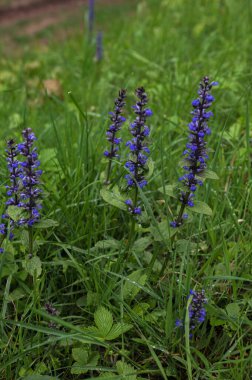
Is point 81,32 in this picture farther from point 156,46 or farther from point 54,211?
point 54,211

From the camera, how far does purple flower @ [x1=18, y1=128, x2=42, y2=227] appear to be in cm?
218

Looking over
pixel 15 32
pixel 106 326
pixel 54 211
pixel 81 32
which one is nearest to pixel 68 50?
pixel 81 32

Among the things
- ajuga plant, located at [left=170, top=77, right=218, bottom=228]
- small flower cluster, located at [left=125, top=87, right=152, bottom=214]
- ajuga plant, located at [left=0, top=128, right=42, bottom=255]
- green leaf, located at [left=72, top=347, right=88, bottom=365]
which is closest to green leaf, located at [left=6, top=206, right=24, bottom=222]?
ajuga plant, located at [left=0, top=128, right=42, bottom=255]

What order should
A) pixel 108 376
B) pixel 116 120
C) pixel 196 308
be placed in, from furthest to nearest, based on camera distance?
pixel 116 120
pixel 196 308
pixel 108 376

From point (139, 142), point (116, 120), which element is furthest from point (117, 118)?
point (139, 142)

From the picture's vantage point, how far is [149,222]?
8.84 feet

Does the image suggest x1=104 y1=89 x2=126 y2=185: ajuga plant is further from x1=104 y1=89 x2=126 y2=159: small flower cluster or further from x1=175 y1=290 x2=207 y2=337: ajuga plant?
x1=175 y1=290 x2=207 y2=337: ajuga plant

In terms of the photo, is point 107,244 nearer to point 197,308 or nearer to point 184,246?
point 184,246

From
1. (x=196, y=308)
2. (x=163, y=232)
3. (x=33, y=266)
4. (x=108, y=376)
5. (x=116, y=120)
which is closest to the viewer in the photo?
(x=108, y=376)

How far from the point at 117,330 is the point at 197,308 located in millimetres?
345

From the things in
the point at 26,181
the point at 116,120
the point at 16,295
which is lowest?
the point at 16,295

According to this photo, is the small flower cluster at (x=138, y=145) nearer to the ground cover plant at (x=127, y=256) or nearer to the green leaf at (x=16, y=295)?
the ground cover plant at (x=127, y=256)

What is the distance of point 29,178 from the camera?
7.23ft

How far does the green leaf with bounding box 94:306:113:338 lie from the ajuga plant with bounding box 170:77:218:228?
55cm
